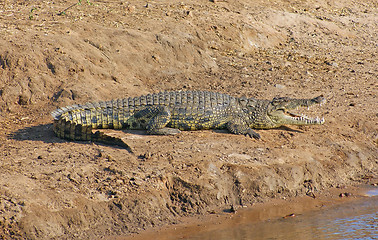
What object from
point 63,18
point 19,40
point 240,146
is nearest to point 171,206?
point 240,146

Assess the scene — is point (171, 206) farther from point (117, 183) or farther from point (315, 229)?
point (315, 229)

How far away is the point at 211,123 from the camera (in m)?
7.71

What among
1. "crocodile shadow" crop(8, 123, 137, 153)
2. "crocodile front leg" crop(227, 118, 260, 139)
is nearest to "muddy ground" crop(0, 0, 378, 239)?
"crocodile shadow" crop(8, 123, 137, 153)

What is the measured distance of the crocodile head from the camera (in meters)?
7.84

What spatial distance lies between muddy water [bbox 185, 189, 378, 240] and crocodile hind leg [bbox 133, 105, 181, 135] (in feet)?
7.03

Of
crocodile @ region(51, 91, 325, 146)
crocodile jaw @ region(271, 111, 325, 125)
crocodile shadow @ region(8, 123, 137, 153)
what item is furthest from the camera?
crocodile jaw @ region(271, 111, 325, 125)

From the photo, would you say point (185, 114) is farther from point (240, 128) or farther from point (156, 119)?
point (240, 128)

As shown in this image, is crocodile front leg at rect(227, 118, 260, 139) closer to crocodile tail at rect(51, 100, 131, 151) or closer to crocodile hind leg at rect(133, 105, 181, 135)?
crocodile hind leg at rect(133, 105, 181, 135)

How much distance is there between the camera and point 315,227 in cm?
587

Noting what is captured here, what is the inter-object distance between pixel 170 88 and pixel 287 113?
8.45 feet

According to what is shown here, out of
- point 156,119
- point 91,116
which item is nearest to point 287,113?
point 156,119

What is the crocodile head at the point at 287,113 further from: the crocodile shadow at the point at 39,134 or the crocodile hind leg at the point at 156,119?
the crocodile shadow at the point at 39,134

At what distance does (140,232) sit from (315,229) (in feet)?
7.02

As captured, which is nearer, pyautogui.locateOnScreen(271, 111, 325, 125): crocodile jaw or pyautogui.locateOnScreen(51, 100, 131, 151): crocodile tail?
pyautogui.locateOnScreen(51, 100, 131, 151): crocodile tail
